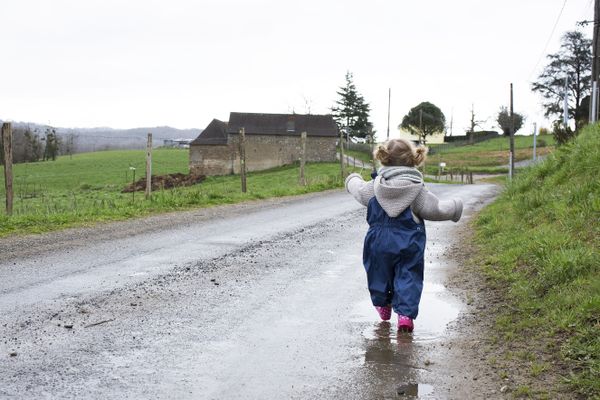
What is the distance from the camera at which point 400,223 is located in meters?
5.26

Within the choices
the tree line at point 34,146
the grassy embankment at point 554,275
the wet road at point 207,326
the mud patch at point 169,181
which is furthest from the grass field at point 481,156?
the wet road at point 207,326

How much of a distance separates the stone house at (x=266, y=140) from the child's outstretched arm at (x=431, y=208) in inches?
2844

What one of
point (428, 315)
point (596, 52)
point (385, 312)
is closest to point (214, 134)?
point (596, 52)

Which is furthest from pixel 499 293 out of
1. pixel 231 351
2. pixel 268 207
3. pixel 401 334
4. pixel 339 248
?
pixel 268 207

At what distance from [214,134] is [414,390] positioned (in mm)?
76760

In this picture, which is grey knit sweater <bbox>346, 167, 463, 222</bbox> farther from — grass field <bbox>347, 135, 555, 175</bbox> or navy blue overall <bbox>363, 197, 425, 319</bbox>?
grass field <bbox>347, 135, 555, 175</bbox>

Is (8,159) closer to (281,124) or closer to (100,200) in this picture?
(100,200)

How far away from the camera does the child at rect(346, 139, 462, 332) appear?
5203mm

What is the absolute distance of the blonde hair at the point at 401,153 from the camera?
5.31 meters

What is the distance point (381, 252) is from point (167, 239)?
6006 millimetres

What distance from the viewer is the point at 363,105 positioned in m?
106

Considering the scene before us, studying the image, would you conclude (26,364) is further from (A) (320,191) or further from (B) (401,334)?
(A) (320,191)

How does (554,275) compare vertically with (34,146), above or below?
below

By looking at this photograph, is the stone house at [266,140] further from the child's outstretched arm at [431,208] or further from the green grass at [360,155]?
the child's outstretched arm at [431,208]
